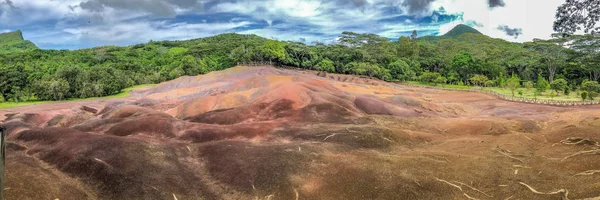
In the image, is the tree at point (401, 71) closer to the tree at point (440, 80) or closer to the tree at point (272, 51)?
the tree at point (440, 80)

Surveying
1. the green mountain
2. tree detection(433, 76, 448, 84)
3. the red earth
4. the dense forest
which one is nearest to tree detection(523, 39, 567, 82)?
the dense forest

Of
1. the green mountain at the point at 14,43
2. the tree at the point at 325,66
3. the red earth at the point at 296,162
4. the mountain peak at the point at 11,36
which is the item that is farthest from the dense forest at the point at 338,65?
the mountain peak at the point at 11,36

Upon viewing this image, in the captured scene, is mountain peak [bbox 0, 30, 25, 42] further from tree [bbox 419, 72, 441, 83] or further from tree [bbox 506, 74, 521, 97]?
tree [bbox 506, 74, 521, 97]

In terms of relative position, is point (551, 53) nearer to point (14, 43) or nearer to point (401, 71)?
point (401, 71)

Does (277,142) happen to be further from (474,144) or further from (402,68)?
(402,68)

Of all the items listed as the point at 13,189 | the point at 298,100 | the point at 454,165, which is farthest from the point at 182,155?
the point at 298,100

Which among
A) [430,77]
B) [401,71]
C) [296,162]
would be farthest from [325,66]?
[296,162]
